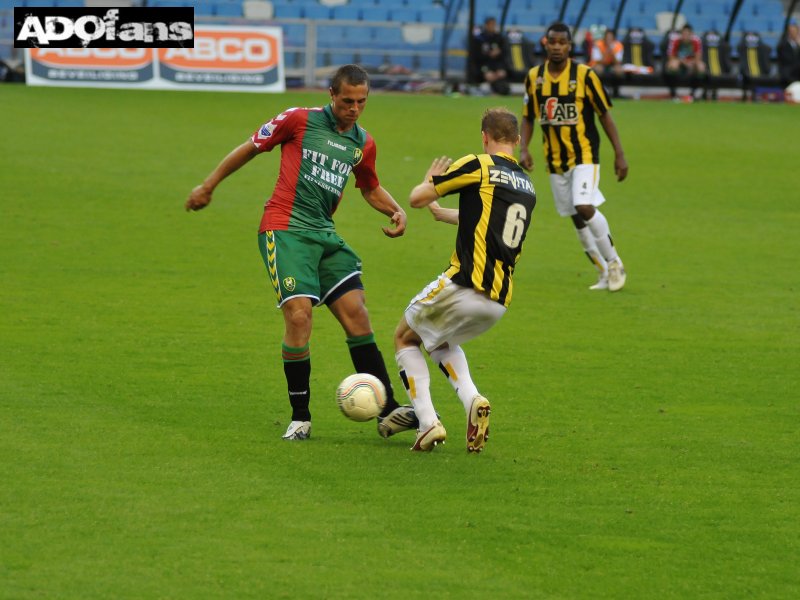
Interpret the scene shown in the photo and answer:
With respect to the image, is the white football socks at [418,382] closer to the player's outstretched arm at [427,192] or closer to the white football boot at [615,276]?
the player's outstretched arm at [427,192]

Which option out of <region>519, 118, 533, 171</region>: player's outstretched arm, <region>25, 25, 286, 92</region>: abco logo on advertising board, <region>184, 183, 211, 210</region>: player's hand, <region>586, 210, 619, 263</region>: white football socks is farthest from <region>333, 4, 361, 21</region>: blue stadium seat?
<region>184, 183, 211, 210</region>: player's hand

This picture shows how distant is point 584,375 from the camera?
920 cm

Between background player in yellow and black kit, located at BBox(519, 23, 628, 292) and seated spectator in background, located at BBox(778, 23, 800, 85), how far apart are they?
22915 mm

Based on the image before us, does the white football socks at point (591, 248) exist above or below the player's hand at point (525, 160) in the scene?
below

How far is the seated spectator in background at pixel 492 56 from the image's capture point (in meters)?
32.1

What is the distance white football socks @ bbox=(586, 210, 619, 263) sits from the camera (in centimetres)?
1248

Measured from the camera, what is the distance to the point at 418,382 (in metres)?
7.04

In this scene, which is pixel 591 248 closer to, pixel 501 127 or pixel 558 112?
pixel 558 112

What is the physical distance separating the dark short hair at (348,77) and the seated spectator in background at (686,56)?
88.6 ft

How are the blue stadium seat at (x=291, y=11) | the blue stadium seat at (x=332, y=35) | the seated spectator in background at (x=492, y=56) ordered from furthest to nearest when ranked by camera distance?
1. the blue stadium seat at (x=291, y=11)
2. the blue stadium seat at (x=332, y=35)
3. the seated spectator in background at (x=492, y=56)

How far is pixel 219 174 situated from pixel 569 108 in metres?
6.07

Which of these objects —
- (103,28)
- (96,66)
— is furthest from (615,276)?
(103,28)

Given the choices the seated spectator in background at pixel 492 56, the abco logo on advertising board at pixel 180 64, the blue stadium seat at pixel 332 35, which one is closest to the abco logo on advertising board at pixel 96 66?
the abco logo on advertising board at pixel 180 64

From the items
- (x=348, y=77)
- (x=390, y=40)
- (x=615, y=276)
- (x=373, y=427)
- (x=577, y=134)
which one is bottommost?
(x=615, y=276)
